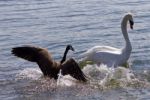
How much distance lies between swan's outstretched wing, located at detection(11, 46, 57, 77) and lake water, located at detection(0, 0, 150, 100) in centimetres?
22

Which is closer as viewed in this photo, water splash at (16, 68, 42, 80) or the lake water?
the lake water

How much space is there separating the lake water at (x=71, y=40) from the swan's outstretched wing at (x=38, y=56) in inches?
8.6

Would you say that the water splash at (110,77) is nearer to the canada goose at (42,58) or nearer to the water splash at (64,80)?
the water splash at (64,80)

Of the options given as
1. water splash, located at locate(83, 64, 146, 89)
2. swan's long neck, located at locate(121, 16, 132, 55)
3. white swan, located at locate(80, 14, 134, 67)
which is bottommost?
water splash, located at locate(83, 64, 146, 89)

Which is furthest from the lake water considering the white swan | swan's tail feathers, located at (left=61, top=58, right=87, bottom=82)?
the white swan

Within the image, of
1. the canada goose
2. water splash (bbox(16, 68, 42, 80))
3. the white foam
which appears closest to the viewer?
the white foam

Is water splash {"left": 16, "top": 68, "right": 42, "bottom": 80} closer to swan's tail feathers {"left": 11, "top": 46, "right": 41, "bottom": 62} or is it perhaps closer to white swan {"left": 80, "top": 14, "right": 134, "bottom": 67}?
swan's tail feathers {"left": 11, "top": 46, "right": 41, "bottom": 62}

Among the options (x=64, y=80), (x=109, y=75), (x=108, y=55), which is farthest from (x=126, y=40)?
(x=64, y=80)

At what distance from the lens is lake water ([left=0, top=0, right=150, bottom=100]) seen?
499 inches

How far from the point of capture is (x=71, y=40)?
1659 centimetres

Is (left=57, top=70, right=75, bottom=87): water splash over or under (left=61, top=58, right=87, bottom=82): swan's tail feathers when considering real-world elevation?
under

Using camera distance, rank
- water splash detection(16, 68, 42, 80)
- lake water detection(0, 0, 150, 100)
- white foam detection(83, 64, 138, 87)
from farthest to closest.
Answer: water splash detection(16, 68, 42, 80), white foam detection(83, 64, 138, 87), lake water detection(0, 0, 150, 100)

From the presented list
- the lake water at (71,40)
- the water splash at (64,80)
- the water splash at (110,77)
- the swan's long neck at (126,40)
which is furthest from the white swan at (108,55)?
the water splash at (64,80)

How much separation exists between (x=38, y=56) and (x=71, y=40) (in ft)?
10.0
